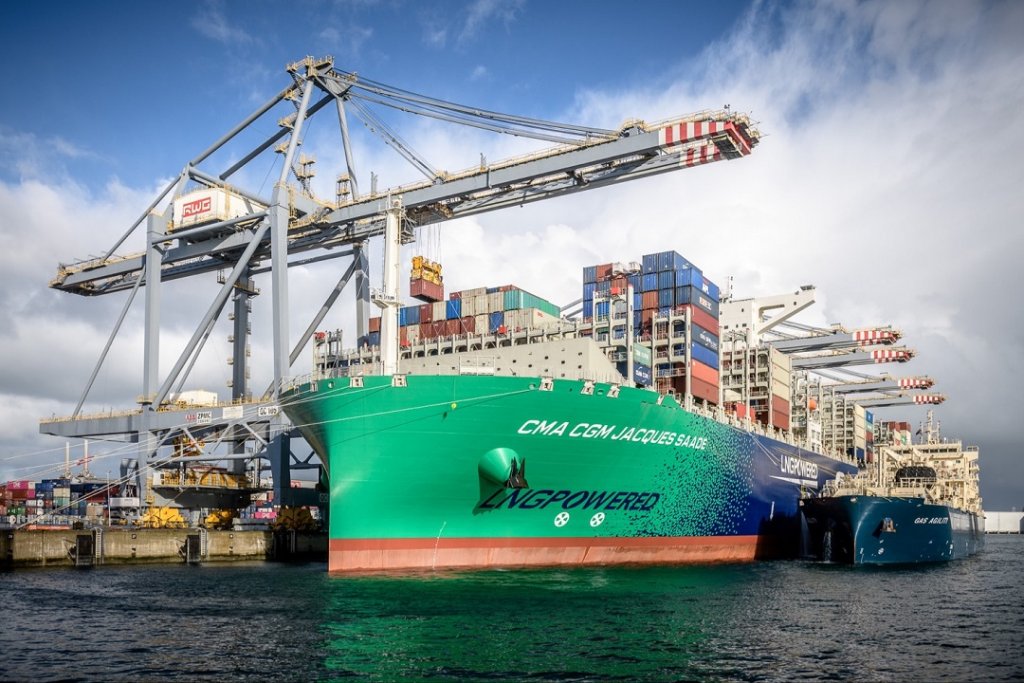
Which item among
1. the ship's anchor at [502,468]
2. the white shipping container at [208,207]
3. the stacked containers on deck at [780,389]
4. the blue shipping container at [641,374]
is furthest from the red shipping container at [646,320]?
the white shipping container at [208,207]

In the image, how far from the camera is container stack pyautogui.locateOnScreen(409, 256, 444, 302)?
31.7m

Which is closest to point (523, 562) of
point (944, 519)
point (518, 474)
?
point (518, 474)

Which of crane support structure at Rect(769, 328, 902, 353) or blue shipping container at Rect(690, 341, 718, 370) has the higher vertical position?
crane support structure at Rect(769, 328, 902, 353)

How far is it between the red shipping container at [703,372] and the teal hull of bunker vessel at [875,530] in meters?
7.11

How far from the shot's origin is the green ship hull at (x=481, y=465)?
24.6m

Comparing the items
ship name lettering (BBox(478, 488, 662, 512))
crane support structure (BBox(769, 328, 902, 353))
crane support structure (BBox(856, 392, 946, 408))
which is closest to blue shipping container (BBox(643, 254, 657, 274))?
ship name lettering (BBox(478, 488, 662, 512))

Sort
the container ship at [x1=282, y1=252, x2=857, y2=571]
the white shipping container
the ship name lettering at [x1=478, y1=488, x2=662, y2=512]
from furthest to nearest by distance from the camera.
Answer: the white shipping container, the ship name lettering at [x1=478, y1=488, x2=662, y2=512], the container ship at [x1=282, y1=252, x2=857, y2=571]

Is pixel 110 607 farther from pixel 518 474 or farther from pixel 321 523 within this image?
pixel 321 523

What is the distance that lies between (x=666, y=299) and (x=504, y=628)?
20.7 meters

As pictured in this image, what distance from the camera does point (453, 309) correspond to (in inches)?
1373

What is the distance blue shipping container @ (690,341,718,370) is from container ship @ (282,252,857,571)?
0.11 m

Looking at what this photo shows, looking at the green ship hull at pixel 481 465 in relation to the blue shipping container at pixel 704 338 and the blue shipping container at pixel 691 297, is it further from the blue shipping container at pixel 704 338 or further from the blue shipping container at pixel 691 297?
the blue shipping container at pixel 691 297

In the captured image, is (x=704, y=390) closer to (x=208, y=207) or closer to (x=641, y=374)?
(x=641, y=374)

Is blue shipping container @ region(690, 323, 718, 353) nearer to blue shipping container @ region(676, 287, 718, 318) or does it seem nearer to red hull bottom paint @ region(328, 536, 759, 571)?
blue shipping container @ region(676, 287, 718, 318)
